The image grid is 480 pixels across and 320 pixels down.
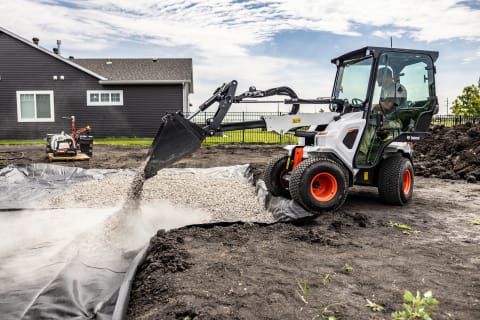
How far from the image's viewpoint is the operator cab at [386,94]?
6734mm

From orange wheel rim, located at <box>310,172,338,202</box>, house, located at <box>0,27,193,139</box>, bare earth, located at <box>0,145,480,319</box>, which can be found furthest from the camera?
house, located at <box>0,27,193,139</box>

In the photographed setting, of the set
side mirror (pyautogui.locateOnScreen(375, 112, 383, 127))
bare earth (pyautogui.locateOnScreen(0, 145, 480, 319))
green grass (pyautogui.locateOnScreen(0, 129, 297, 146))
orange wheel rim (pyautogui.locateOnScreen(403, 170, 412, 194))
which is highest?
side mirror (pyautogui.locateOnScreen(375, 112, 383, 127))

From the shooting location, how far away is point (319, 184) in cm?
632

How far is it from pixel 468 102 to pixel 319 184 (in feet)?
100

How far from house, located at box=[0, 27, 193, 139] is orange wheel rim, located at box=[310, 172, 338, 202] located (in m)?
17.5

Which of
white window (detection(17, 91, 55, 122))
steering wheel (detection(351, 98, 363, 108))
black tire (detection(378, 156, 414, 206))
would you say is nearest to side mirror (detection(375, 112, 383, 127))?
steering wheel (detection(351, 98, 363, 108))

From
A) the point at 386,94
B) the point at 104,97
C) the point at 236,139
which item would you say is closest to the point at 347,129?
the point at 386,94

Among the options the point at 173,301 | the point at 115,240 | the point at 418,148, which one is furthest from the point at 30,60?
the point at 173,301

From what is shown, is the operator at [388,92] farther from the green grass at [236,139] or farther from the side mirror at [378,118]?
the green grass at [236,139]

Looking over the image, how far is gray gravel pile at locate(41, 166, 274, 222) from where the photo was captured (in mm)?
6613

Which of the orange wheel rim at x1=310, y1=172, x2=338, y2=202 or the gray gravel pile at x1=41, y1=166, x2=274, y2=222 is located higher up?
the orange wheel rim at x1=310, y1=172, x2=338, y2=202

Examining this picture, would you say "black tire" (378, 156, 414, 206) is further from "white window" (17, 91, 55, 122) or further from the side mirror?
"white window" (17, 91, 55, 122)

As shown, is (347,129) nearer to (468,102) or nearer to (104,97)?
(104,97)

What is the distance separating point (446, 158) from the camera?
11961 mm
